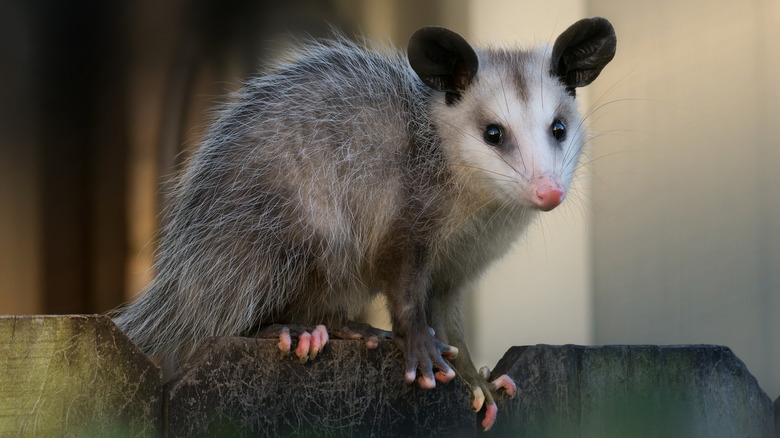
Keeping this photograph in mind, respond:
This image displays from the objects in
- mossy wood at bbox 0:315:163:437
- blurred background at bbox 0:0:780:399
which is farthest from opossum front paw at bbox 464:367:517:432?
blurred background at bbox 0:0:780:399

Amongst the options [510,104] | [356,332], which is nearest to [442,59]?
[510,104]

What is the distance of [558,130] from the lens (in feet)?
7.06

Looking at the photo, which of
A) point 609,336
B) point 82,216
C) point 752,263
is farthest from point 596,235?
point 82,216

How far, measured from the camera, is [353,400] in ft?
5.25

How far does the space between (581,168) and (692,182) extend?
1.59ft

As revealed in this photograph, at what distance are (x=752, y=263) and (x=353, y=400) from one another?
2.03 meters

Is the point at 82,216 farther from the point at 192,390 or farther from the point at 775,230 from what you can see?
the point at 775,230

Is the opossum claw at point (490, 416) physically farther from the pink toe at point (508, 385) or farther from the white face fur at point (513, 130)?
the white face fur at point (513, 130)

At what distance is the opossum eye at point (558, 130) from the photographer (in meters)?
2.14

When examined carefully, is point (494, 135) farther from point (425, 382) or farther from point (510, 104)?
point (425, 382)

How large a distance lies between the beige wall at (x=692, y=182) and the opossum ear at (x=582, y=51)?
0.74 meters

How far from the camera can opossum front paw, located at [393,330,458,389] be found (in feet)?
5.64

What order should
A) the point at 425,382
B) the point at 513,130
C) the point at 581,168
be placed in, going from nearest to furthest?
the point at 425,382 < the point at 513,130 < the point at 581,168

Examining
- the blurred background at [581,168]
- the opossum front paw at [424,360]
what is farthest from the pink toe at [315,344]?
the blurred background at [581,168]
